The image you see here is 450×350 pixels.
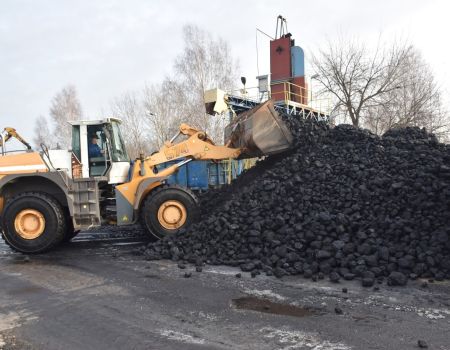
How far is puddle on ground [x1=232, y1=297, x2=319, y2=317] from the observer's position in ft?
15.3

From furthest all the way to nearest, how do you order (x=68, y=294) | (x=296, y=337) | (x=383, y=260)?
(x=383, y=260) < (x=68, y=294) < (x=296, y=337)

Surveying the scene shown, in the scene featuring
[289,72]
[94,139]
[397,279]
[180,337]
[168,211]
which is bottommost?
[180,337]

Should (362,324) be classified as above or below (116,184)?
below

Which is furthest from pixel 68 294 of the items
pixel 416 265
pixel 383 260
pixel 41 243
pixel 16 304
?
pixel 416 265

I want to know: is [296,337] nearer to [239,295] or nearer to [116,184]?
[239,295]

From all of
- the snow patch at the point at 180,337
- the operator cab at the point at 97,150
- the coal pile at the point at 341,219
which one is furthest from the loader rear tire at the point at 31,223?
the snow patch at the point at 180,337

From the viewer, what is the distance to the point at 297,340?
3.91 metres

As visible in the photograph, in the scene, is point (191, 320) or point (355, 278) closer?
point (191, 320)

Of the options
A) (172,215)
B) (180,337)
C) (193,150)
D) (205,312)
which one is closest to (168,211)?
(172,215)

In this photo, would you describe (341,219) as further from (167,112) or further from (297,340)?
(167,112)

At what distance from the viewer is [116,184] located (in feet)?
28.7

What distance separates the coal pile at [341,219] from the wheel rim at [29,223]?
6.99 ft

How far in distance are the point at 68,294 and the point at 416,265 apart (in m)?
4.75

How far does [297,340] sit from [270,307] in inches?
38.3
